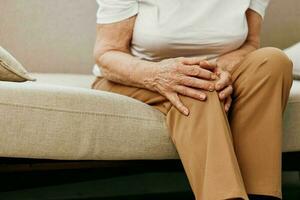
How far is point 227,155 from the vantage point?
3.22ft

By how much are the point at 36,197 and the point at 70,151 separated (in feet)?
2.34

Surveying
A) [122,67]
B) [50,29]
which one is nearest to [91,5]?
[50,29]

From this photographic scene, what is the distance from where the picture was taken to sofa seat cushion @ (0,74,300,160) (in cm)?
101

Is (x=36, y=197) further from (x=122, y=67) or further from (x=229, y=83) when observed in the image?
(x=229, y=83)

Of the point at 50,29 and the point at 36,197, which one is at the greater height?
the point at 50,29

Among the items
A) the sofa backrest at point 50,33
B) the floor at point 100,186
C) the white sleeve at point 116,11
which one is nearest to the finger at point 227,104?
the white sleeve at point 116,11

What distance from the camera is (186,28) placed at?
128cm

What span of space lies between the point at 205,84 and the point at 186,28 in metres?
0.27

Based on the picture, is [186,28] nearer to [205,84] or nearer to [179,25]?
[179,25]

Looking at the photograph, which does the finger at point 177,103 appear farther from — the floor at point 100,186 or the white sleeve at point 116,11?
the floor at point 100,186

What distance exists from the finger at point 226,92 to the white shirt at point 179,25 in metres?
0.25

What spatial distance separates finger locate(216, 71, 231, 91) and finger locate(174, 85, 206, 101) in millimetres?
36

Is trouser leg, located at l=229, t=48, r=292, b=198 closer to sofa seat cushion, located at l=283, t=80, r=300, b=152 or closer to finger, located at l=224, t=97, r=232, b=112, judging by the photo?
finger, located at l=224, t=97, r=232, b=112

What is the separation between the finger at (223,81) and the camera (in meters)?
1.06
